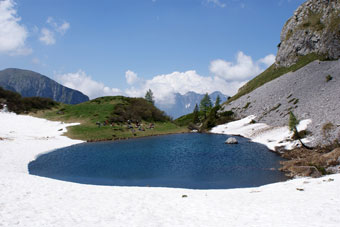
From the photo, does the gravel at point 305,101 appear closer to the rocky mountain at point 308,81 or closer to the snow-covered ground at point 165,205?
the rocky mountain at point 308,81

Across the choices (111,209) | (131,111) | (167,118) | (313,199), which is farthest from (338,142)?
(167,118)

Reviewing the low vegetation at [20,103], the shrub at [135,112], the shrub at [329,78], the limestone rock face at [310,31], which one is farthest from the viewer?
the limestone rock face at [310,31]

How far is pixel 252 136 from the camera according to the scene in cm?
7594

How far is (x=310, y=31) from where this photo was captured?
120500 mm

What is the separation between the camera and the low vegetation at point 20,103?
8545 centimetres

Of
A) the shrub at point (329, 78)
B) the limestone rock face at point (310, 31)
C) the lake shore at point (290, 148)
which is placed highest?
the limestone rock face at point (310, 31)

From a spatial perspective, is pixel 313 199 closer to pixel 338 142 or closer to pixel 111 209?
pixel 111 209

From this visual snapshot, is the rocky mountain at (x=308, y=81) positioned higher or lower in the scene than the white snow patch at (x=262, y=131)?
higher

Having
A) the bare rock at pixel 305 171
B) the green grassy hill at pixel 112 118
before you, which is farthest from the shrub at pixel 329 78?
the bare rock at pixel 305 171

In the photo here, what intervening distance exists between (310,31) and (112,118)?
389 feet

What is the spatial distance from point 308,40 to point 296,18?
25.8 metres

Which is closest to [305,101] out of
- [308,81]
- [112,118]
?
[308,81]

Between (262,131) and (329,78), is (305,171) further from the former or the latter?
(329,78)

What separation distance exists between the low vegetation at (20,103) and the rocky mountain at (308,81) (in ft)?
302
